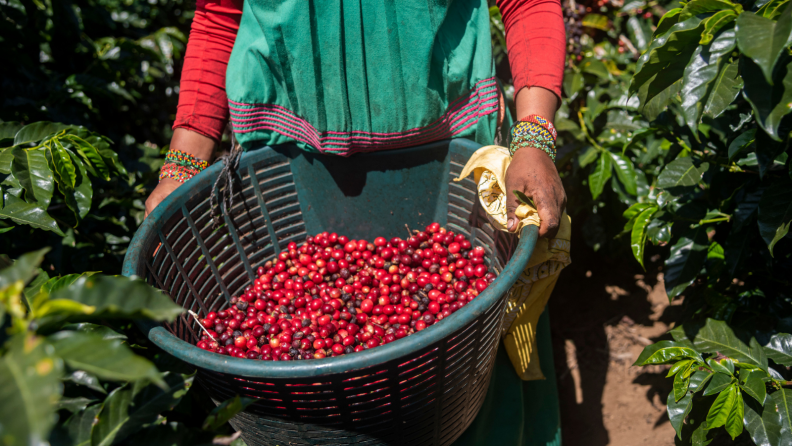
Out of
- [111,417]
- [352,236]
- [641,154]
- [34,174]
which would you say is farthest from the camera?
[641,154]

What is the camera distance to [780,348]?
1625 millimetres

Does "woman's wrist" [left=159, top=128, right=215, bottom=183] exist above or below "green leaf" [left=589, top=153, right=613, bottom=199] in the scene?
above

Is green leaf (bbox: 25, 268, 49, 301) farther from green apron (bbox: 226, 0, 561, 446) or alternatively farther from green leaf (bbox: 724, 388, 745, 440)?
A: green leaf (bbox: 724, 388, 745, 440)

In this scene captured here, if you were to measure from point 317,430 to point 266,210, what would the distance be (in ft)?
3.63

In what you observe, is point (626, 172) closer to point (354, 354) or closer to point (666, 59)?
point (666, 59)

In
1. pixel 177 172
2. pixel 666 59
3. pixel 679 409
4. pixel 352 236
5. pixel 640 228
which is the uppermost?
pixel 666 59

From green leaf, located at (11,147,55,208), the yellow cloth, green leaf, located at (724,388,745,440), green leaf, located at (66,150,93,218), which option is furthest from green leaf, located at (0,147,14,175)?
green leaf, located at (724,388,745,440)

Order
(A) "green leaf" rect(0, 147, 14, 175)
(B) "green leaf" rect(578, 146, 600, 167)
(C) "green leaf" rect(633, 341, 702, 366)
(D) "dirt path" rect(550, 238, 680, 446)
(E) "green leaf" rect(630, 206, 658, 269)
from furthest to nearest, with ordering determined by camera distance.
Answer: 1. (B) "green leaf" rect(578, 146, 600, 167)
2. (D) "dirt path" rect(550, 238, 680, 446)
3. (E) "green leaf" rect(630, 206, 658, 269)
4. (C) "green leaf" rect(633, 341, 702, 366)
5. (A) "green leaf" rect(0, 147, 14, 175)

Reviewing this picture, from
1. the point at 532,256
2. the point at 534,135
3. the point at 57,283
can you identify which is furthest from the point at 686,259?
the point at 57,283

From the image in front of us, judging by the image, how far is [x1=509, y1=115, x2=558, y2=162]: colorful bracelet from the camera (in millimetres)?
1598

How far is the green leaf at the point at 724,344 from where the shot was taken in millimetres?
1634

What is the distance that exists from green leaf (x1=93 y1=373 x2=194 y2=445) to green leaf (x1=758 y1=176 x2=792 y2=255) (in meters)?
1.65

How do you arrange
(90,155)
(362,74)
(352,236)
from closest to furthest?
1. (362,74)
2. (90,155)
3. (352,236)

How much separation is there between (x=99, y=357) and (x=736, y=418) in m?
1.76
